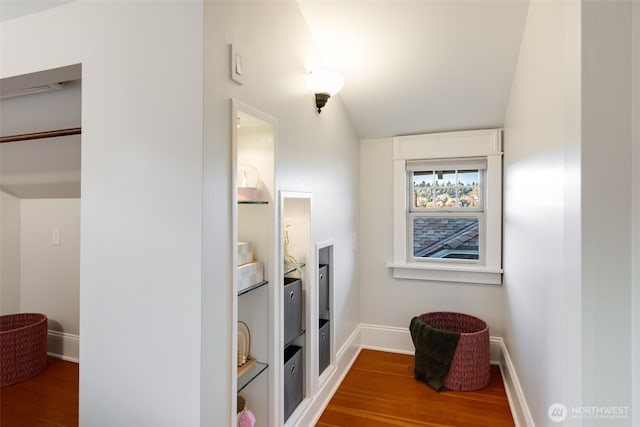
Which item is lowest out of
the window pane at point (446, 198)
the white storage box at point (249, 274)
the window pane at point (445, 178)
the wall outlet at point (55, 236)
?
the white storage box at point (249, 274)

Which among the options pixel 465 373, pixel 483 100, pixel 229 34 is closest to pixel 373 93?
pixel 483 100

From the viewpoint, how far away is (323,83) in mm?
2059

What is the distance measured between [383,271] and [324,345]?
40.4 inches

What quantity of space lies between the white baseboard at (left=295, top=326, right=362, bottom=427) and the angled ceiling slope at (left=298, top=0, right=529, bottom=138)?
1.84m

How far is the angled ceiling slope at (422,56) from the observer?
187 cm

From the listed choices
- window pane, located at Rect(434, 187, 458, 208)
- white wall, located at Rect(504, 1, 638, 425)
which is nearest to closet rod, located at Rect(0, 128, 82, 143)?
A: white wall, located at Rect(504, 1, 638, 425)

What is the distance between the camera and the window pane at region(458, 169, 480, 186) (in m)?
3.02

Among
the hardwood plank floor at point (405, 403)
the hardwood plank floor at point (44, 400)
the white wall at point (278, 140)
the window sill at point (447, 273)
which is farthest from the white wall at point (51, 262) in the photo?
the window sill at point (447, 273)

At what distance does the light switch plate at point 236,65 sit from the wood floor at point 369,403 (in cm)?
193

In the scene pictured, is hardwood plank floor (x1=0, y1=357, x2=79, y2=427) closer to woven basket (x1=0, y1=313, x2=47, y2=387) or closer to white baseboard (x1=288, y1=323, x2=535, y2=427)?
woven basket (x1=0, y1=313, x2=47, y2=387)

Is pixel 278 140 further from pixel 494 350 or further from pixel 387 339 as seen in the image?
pixel 494 350

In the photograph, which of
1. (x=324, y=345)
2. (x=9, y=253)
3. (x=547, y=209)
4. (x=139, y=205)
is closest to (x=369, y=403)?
(x=324, y=345)

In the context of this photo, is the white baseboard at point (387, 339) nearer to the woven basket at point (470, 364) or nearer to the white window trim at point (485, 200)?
the white window trim at point (485, 200)

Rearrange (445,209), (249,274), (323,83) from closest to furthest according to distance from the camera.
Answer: (249,274) → (323,83) → (445,209)
